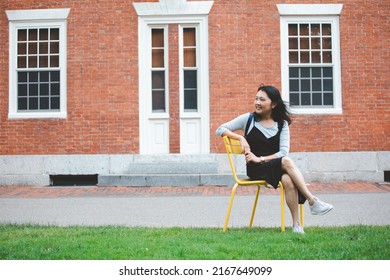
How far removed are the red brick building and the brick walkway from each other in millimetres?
673

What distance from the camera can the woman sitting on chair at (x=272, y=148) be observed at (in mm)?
5762

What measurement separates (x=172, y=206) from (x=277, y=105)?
338cm

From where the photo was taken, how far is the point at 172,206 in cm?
871

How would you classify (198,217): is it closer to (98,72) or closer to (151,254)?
(151,254)

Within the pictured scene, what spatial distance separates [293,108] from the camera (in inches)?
489

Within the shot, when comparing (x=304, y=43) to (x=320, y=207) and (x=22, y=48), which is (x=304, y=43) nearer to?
(x=22, y=48)

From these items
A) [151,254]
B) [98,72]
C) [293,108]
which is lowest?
[151,254]

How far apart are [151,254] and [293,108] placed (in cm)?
825

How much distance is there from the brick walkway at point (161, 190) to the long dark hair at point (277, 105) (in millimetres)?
4452

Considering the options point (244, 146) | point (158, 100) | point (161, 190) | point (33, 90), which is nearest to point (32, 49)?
point (33, 90)

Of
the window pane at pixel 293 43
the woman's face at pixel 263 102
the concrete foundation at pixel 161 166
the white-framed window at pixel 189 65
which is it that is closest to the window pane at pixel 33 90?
the concrete foundation at pixel 161 166

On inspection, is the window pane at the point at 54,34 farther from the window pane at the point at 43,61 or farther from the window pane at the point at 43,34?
the window pane at the point at 43,61

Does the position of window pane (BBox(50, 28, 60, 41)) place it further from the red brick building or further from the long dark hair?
the long dark hair
